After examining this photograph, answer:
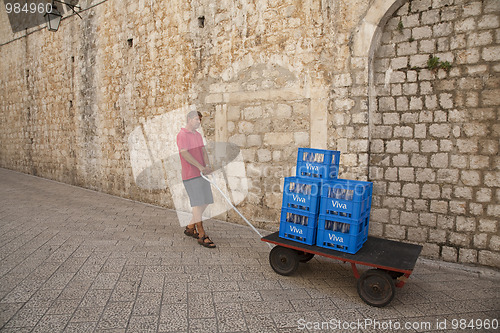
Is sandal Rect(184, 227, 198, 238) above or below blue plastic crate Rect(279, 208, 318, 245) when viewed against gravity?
below

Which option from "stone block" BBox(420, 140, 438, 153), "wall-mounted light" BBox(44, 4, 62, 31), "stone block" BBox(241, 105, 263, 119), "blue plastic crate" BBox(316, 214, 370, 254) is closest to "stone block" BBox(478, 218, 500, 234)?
"stone block" BBox(420, 140, 438, 153)

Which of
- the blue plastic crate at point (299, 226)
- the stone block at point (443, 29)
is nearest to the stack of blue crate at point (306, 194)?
the blue plastic crate at point (299, 226)

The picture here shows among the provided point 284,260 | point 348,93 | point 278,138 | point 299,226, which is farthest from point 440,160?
point 284,260

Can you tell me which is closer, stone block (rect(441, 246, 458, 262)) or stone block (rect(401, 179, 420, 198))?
stone block (rect(441, 246, 458, 262))

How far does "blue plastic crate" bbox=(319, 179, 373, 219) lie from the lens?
11.4ft

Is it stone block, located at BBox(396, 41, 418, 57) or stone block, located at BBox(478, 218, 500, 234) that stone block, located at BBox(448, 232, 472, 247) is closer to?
stone block, located at BBox(478, 218, 500, 234)

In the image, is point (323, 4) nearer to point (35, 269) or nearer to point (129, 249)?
point (129, 249)

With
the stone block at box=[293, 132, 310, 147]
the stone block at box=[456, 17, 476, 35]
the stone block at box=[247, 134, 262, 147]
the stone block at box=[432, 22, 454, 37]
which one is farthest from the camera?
the stone block at box=[247, 134, 262, 147]

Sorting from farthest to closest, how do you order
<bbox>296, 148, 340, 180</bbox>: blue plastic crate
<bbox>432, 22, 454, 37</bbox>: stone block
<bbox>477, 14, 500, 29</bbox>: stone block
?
1. <bbox>432, 22, 454, 37</bbox>: stone block
2. <bbox>477, 14, 500, 29</bbox>: stone block
3. <bbox>296, 148, 340, 180</bbox>: blue plastic crate

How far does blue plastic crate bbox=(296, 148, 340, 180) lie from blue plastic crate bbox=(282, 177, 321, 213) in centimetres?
17

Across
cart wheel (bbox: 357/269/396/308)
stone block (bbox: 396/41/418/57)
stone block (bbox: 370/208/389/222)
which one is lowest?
cart wheel (bbox: 357/269/396/308)

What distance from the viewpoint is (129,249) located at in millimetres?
4742

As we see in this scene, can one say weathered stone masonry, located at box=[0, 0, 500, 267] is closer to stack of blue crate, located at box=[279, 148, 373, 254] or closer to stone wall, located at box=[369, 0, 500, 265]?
stone wall, located at box=[369, 0, 500, 265]

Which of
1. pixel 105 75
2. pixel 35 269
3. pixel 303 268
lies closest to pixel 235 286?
pixel 303 268
